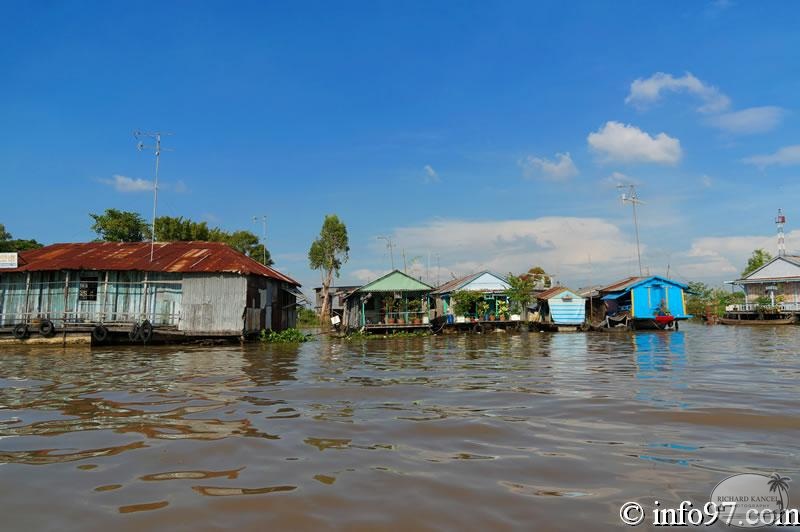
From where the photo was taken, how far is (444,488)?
3.49 metres

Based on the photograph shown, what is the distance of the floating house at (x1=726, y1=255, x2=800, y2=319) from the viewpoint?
38.9m

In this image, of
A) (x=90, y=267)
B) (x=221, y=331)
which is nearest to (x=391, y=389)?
(x=221, y=331)

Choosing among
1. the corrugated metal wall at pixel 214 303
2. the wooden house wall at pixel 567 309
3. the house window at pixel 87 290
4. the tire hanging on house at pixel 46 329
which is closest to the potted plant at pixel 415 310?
the wooden house wall at pixel 567 309

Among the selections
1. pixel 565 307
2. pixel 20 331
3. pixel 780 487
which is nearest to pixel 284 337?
pixel 20 331

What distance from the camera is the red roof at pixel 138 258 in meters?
22.7

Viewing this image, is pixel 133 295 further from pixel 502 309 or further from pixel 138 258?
pixel 502 309

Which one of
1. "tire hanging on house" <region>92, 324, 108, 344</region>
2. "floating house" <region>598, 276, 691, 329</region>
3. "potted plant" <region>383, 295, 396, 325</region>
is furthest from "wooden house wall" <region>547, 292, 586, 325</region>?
"tire hanging on house" <region>92, 324, 108, 344</region>

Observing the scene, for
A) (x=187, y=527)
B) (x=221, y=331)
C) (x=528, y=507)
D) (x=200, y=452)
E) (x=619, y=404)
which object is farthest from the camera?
(x=221, y=331)

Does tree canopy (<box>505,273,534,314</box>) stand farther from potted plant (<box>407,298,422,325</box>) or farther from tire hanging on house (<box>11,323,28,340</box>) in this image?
tire hanging on house (<box>11,323,28,340</box>)

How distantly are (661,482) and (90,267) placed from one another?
24.9m

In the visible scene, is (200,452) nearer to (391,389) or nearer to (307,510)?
(307,510)

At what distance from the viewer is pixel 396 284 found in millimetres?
30156

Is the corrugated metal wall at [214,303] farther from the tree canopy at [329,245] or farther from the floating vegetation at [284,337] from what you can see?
the tree canopy at [329,245]

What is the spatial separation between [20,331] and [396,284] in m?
18.5
